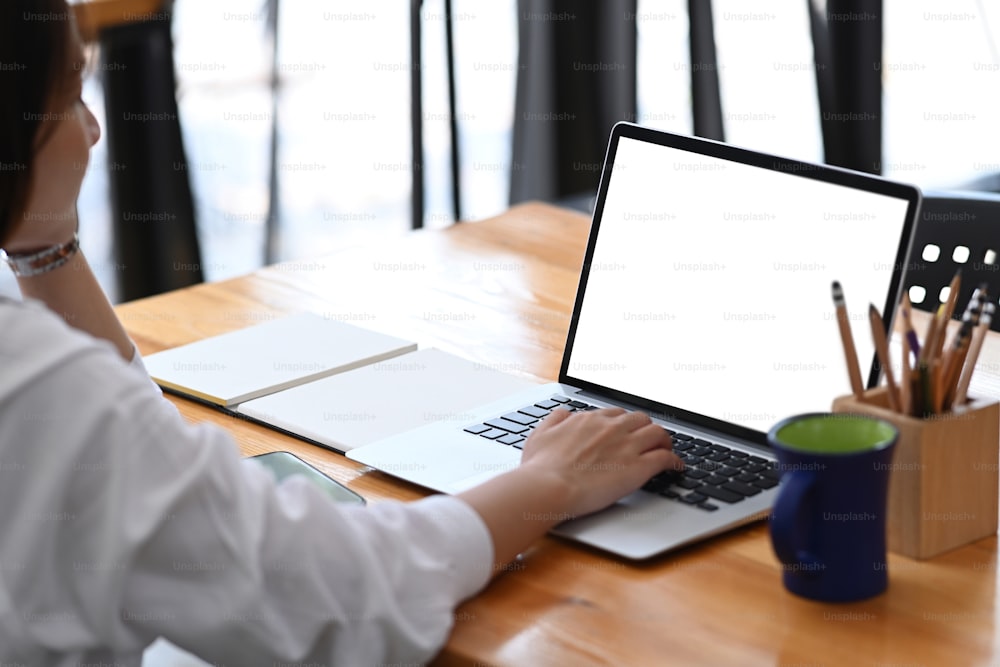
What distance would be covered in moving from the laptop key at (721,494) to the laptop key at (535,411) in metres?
0.22

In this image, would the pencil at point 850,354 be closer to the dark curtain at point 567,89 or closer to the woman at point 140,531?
the woman at point 140,531

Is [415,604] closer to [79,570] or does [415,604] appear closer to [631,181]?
[79,570]

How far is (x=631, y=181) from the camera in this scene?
1.21m

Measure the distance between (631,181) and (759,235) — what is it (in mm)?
163

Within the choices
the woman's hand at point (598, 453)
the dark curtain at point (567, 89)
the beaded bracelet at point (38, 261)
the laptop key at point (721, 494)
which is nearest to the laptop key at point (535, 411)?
the woman's hand at point (598, 453)

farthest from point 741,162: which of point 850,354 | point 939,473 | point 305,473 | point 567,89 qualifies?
point 567,89

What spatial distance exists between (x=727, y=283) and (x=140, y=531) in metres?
0.60

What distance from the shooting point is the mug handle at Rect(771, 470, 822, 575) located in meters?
0.83

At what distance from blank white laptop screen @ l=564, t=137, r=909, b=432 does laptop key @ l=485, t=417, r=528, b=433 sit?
106 mm

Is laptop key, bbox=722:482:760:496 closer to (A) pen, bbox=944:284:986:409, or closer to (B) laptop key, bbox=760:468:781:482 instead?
(B) laptop key, bbox=760:468:781:482

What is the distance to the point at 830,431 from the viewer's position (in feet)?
2.94

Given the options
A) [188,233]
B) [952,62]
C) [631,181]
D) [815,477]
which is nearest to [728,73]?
[952,62]

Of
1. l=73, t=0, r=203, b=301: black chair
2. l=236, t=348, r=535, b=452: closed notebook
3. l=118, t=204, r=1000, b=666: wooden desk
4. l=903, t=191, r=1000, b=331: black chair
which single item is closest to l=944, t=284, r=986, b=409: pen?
l=118, t=204, r=1000, b=666: wooden desk

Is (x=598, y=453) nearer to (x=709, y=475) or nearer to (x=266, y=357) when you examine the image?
(x=709, y=475)
